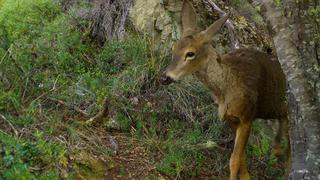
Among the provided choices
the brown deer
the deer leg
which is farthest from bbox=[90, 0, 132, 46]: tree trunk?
the deer leg

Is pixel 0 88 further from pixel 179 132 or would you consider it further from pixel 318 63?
pixel 318 63

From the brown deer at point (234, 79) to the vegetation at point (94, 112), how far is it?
623 mm

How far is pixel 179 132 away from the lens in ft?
25.7

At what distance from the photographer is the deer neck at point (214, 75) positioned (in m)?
7.21

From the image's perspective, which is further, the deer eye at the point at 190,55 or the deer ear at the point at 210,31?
the deer ear at the point at 210,31

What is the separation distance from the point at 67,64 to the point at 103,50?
0.68 meters

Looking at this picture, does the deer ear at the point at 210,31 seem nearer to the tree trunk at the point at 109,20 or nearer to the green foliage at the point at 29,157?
the green foliage at the point at 29,157

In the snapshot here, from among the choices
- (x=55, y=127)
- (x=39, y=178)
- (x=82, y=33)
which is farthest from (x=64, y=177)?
(x=82, y=33)

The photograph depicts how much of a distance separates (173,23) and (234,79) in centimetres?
216

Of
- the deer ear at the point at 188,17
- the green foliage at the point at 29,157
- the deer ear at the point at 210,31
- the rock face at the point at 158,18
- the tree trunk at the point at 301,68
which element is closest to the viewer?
the tree trunk at the point at 301,68

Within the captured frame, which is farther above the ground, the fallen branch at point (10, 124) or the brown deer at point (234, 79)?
the brown deer at point (234, 79)

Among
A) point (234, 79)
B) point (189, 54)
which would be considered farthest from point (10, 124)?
point (234, 79)

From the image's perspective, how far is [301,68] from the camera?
5.50 meters

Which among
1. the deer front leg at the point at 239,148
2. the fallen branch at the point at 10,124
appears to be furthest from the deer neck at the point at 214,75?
the fallen branch at the point at 10,124
